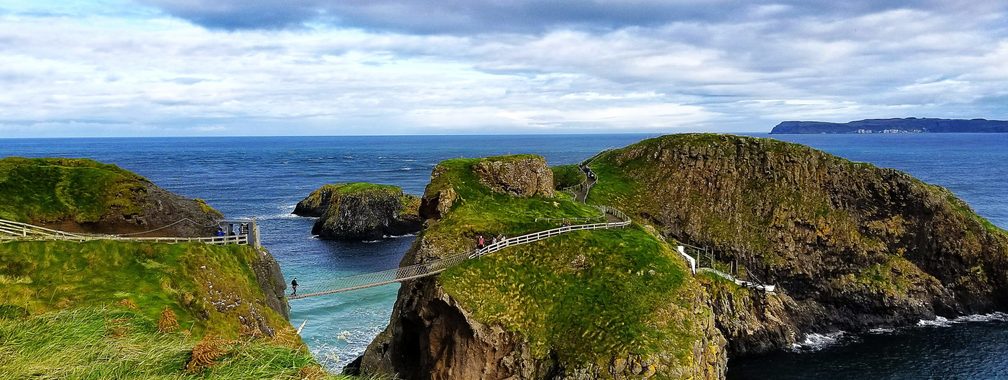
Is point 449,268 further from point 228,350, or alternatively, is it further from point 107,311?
point 228,350

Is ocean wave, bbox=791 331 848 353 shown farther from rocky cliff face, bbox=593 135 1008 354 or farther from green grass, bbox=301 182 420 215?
green grass, bbox=301 182 420 215

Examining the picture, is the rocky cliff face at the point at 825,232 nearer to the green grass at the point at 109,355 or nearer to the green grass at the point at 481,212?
the green grass at the point at 481,212

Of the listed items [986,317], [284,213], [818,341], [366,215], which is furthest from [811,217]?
[284,213]

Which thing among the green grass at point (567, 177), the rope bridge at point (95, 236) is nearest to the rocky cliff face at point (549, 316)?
the rope bridge at point (95, 236)

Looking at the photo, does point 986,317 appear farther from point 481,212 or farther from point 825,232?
point 481,212

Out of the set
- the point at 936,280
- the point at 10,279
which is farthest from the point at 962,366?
the point at 10,279

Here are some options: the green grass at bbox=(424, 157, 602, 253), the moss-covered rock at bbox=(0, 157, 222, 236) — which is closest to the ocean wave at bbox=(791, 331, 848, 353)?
the green grass at bbox=(424, 157, 602, 253)

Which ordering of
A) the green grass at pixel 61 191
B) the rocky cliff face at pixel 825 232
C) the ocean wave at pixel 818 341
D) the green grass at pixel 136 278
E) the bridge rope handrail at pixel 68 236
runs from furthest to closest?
1. the rocky cliff face at pixel 825 232
2. the ocean wave at pixel 818 341
3. the green grass at pixel 61 191
4. the bridge rope handrail at pixel 68 236
5. the green grass at pixel 136 278
